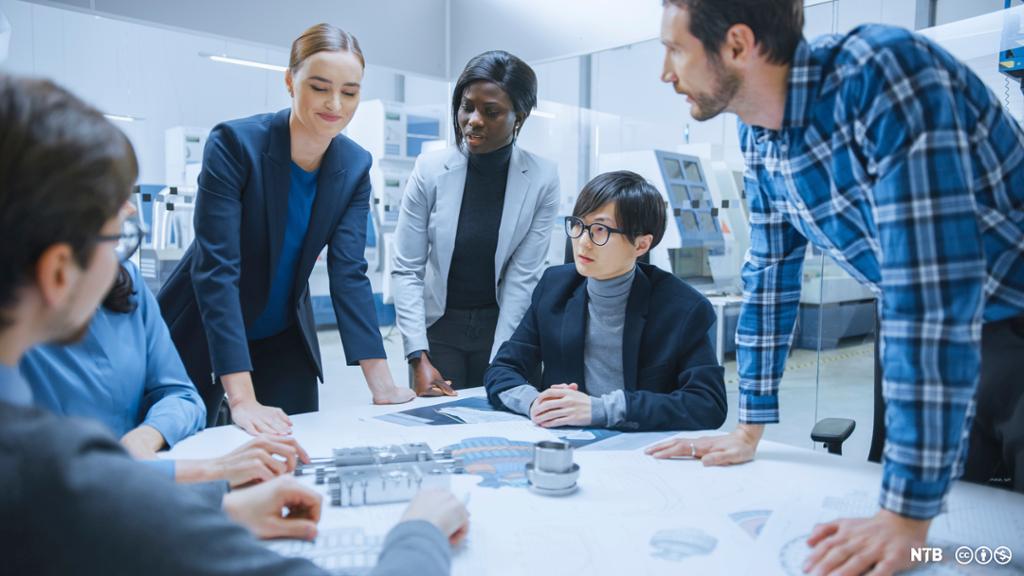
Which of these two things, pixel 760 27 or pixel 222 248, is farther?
pixel 222 248

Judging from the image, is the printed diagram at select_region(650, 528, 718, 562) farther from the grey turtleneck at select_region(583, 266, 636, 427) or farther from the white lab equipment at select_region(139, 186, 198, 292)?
the white lab equipment at select_region(139, 186, 198, 292)

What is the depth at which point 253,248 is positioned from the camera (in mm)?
1761

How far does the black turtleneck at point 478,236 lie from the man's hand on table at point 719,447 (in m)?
0.96

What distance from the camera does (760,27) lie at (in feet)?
3.37

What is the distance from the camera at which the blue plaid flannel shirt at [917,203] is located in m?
0.86

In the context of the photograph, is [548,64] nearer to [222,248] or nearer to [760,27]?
[222,248]

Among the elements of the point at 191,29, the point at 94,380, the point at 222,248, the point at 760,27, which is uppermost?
the point at 191,29

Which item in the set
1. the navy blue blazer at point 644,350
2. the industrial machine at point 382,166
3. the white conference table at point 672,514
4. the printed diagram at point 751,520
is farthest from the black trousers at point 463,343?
the industrial machine at point 382,166

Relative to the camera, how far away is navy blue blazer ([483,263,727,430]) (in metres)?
1.57

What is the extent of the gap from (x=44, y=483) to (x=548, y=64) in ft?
15.3

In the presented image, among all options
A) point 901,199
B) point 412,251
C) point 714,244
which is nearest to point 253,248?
point 412,251

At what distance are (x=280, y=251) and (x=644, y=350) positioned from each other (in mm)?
932

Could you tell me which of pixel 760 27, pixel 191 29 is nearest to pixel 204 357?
pixel 760 27

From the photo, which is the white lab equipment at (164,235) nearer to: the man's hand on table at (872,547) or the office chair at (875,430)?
the office chair at (875,430)
